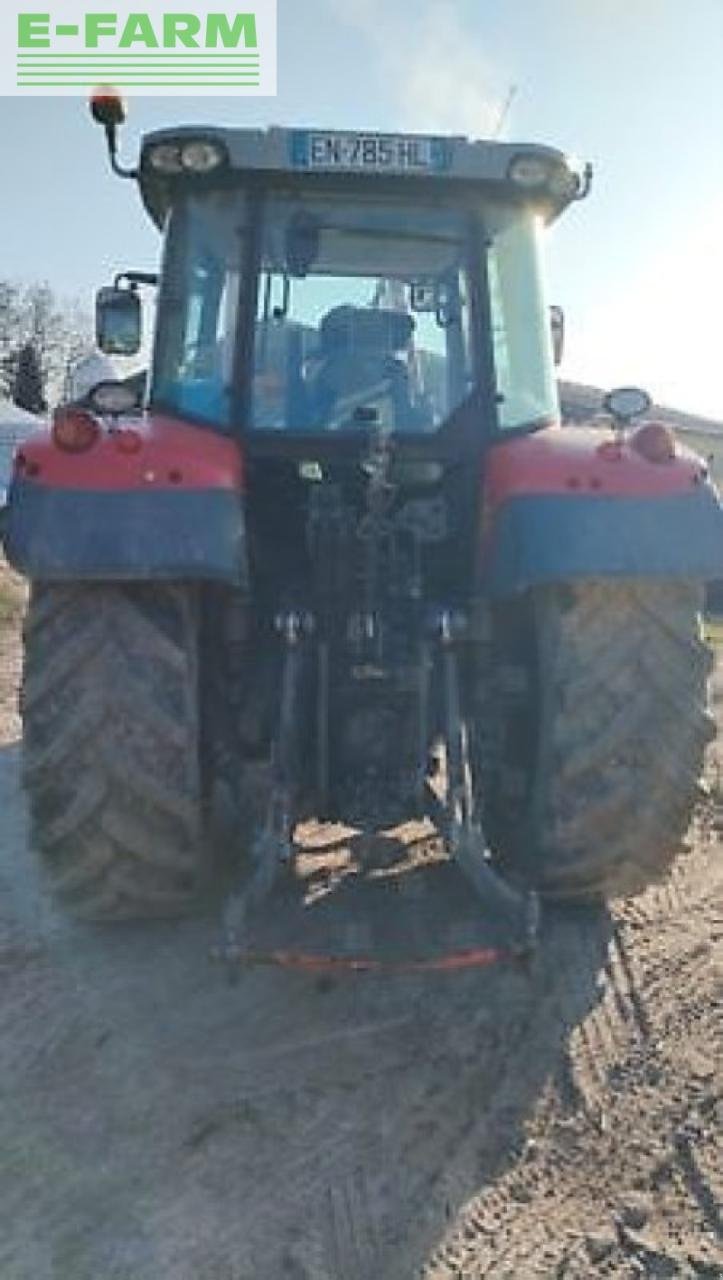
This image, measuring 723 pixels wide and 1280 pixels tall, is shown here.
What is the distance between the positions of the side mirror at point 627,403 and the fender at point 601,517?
296 mm

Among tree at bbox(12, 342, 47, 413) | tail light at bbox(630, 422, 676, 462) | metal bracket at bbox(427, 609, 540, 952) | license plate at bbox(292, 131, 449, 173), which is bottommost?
metal bracket at bbox(427, 609, 540, 952)

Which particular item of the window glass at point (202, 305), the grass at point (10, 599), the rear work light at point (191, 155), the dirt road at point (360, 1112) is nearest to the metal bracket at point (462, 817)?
the dirt road at point (360, 1112)

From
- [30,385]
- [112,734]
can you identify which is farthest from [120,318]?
[30,385]

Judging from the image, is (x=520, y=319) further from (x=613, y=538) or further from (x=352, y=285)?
(x=613, y=538)

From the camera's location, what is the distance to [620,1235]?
110 inches

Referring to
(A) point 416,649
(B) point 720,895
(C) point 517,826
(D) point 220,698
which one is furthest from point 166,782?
(B) point 720,895

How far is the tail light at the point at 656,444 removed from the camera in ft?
13.3

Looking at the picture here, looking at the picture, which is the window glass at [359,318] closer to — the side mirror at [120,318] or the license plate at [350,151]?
the license plate at [350,151]

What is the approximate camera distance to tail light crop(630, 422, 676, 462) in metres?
4.05

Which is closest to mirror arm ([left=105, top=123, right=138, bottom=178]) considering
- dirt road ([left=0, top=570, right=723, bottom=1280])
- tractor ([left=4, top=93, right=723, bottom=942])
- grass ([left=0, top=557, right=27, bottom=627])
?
tractor ([left=4, top=93, right=723, bottom=942])

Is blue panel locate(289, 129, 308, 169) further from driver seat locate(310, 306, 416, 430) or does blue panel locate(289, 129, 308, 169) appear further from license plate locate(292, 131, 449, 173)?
driver seat locate(310, 306, 416, 430)

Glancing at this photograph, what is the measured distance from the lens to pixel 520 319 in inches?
180

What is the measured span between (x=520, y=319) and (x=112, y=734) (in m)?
2.07

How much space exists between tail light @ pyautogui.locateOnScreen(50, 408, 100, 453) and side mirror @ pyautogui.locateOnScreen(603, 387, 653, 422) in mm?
1780
